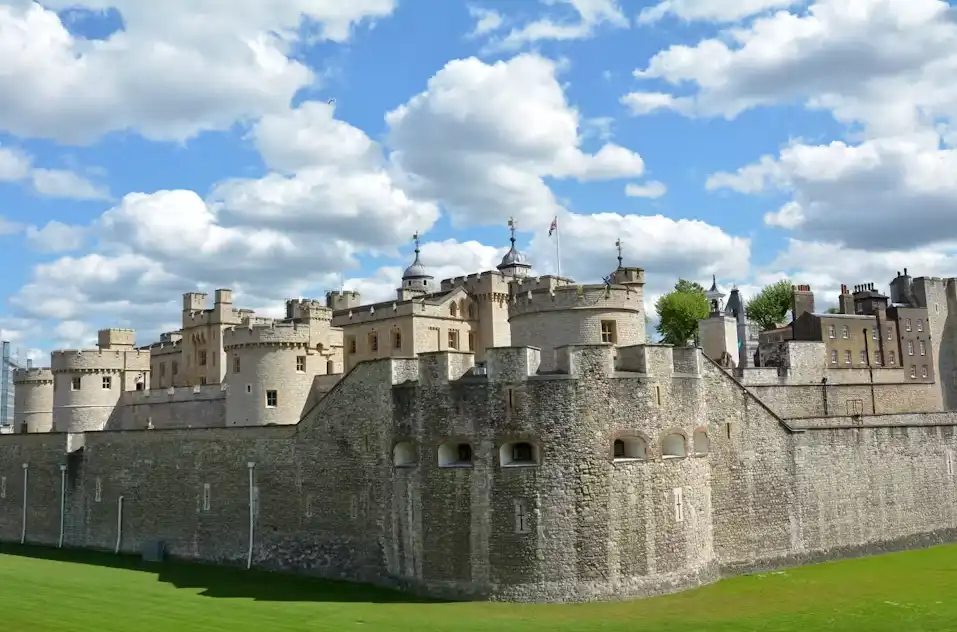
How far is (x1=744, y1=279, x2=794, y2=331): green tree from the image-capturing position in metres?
77.9

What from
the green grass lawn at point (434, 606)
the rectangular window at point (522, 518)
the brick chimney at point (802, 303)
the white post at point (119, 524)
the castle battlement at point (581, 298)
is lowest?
the green grass lawn at point (434, 606)

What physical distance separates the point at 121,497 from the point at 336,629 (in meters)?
16.9

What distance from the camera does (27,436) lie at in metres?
39.3

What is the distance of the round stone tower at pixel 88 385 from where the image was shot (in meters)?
50.9

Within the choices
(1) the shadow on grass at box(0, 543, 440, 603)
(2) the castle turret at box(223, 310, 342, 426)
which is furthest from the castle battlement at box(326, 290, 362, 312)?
(1) the shadow on grass at box(0, 543, 440, 603)

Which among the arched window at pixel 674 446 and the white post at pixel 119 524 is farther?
the white post at pixel 119 524

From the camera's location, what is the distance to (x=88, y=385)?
51.5m

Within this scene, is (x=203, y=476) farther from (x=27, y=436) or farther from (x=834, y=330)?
(x=834, y=330)

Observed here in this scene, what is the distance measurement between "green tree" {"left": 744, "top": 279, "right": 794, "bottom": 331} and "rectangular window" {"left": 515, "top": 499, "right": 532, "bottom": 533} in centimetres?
5885

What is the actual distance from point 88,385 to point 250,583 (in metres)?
29.5

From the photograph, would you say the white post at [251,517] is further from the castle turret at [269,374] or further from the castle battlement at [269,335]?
the castle battlement at [269,335]

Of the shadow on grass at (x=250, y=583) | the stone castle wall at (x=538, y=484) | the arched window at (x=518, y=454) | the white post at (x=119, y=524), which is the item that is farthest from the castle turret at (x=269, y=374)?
the arched window at (x=518, y=454)

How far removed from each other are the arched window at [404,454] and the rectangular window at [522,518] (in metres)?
3.60

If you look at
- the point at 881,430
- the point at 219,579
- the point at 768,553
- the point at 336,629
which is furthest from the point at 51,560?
the point at 881,430
